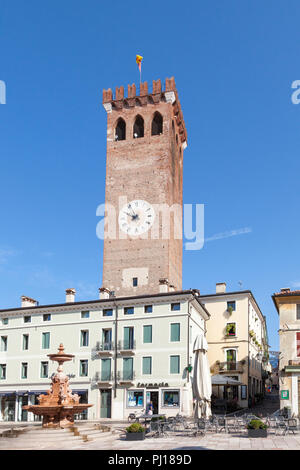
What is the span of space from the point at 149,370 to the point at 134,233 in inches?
692

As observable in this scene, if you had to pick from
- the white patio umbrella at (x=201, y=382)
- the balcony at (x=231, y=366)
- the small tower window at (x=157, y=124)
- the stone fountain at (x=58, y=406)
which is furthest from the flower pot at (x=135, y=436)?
the small tower window at (x=157, y=124)

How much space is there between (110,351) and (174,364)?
510 centimetres

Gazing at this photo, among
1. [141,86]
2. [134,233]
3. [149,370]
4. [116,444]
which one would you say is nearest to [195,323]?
[149,370]

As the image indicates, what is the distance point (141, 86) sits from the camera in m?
61.2

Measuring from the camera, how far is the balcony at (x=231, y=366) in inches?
1868

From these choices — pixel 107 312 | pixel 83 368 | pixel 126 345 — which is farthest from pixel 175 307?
pixel 83 368

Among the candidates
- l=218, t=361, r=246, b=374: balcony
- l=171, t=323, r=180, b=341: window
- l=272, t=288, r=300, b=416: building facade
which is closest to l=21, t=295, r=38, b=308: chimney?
l=171, t=323, r=180, b=341: window

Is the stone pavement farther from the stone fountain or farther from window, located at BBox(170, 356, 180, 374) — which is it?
window, located at BBox(170, 356, 180, 374)

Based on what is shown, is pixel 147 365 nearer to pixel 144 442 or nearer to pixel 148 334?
pixel 148 334

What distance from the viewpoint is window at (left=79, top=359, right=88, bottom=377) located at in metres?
42.6

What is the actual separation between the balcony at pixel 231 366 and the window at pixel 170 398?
361 inches

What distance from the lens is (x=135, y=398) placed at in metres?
40.7

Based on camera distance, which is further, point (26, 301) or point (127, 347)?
point (26, 301)

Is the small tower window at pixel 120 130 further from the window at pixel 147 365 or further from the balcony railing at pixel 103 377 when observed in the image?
the balcony railing at pixel 103 377
